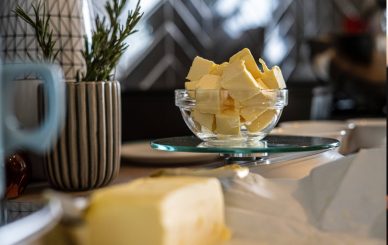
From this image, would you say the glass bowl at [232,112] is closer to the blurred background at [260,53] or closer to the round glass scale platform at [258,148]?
the round glass scale platform at [258,148]

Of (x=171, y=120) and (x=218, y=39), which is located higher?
(x=218, y=39)

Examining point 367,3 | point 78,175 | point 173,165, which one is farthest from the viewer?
point 367,3

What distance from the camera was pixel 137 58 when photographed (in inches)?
66.4

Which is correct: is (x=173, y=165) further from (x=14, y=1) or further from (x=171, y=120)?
(x=171, y=120)

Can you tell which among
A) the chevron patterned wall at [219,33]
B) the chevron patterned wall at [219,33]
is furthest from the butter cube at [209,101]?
the chevron patterned wall at [219,33]

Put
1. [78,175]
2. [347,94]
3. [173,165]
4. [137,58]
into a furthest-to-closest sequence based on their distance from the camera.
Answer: [347,94] → [137,58] → [173,165] → [78,175]

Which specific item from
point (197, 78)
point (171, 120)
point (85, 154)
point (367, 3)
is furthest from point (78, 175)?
point (367, 3)

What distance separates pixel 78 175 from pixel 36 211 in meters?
0.16

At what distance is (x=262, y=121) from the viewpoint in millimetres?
498

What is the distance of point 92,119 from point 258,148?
0.16m

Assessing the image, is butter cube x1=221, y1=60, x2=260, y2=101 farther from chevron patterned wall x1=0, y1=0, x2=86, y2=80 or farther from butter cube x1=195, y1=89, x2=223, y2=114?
chevron patterned wall x1=0, y1=0, x2=86, y2=80

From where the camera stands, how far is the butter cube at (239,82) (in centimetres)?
46

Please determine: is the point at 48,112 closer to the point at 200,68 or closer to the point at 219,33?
the point at 200,68

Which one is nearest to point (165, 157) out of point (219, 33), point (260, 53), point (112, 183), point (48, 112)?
point (112, 183)
